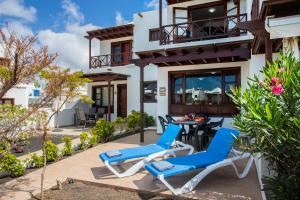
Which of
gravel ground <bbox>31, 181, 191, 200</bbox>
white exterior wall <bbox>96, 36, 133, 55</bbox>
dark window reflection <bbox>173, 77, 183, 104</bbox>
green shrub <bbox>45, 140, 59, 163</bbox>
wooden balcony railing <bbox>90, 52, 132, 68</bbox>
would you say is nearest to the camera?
gravel ground <bbox>31, 181, 191, 200</bbox>

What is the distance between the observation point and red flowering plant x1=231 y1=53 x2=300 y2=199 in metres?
2.76

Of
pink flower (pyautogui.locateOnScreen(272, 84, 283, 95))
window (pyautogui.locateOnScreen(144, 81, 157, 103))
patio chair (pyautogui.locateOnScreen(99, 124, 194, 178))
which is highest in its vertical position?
window (pyautogui.locateOnScreen(144, 81, 157, 103))

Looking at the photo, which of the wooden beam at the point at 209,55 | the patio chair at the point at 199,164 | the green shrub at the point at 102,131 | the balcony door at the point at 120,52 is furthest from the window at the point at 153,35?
the patio chair at the point at 199,164

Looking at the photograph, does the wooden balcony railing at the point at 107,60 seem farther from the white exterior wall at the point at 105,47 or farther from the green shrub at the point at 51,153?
the green shrub at the point at 51,153

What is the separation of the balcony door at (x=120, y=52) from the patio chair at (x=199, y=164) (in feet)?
44.6

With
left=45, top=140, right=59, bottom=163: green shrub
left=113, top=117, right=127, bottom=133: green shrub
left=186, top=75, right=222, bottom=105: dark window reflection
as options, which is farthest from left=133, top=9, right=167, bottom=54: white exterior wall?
left=45, top=140, right=59, bottom=163: green shrub

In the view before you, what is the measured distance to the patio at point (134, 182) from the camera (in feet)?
14.7

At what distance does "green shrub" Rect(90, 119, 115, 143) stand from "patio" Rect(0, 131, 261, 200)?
2.85m

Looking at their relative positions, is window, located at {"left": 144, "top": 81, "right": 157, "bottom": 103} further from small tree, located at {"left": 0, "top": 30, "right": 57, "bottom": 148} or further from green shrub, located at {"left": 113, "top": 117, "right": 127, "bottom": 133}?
small tree, located at {"left": 0, "top": 30, "right": 57, "bottom": 148}

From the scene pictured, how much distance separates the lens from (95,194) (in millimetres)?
4637

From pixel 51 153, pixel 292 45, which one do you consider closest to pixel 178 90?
pixel 51 153

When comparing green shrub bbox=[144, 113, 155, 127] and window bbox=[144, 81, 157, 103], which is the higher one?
window bbox=[144, 81, 157, 103]

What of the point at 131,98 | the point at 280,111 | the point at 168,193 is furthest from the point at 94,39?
the point at 280,111

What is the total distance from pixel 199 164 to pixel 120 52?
1519 cm
